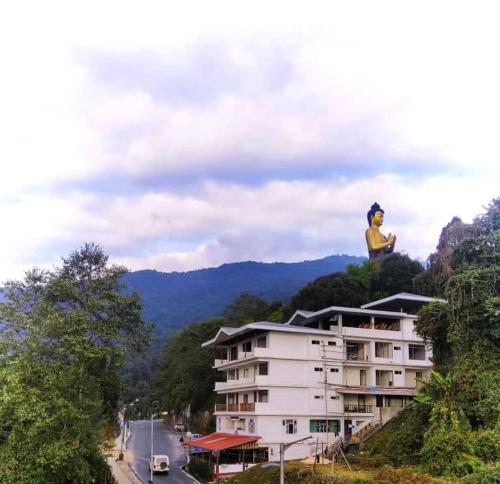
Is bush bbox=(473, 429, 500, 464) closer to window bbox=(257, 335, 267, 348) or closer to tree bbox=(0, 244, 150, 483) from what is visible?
tree bbox=(0, 244, 150, 483)

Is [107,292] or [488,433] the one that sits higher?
[107,292]

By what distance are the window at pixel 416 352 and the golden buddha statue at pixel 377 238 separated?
3520cm

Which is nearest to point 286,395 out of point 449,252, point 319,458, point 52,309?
point 319,458

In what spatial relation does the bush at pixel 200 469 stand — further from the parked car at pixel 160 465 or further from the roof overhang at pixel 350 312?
the roof overhang at pixel 350 312

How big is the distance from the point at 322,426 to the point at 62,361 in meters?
21.8

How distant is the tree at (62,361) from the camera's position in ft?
92.2

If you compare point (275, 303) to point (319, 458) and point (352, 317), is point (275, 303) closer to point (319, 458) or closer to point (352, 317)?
point (352, 317)

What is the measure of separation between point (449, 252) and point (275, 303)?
43179mm

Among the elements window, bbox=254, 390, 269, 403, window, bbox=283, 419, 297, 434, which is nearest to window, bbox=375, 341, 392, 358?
window, bbox=283, 419, 297, 434

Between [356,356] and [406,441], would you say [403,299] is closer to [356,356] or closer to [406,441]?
[356,356]

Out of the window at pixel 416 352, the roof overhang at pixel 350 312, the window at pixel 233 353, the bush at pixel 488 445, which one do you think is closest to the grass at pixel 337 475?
the bush at pixel 488 445

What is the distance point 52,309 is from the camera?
30781 millimetres

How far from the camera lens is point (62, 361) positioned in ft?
101

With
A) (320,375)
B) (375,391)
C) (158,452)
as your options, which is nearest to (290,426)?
(320,375)
